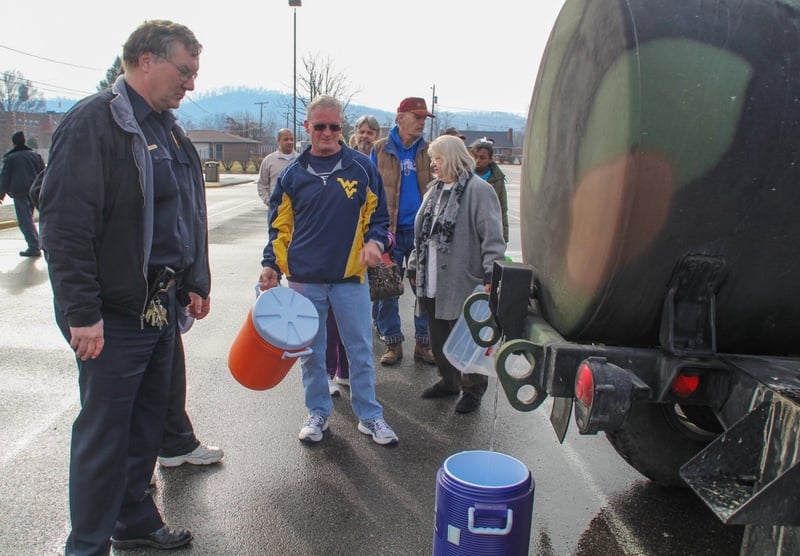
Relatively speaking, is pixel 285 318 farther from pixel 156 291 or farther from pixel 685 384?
pixel 685 384

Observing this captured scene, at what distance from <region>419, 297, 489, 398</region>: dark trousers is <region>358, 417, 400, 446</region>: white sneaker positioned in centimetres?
73

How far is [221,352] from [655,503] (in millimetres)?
3810

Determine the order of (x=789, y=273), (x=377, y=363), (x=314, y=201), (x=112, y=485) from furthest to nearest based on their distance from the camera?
(x=377, y=363) → (x=314, y=201) → (x=112, y=485) → (x=789, y=273)

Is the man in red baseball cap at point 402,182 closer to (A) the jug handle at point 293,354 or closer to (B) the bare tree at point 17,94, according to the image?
(A) the jug handle at point 293,354

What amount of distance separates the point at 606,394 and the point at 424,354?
12.4 feet

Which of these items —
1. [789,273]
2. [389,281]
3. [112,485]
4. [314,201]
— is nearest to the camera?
[789,273]

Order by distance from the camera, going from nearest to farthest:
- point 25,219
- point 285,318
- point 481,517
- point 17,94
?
point 481,517, point 285,318, point 25,219, point 17,94

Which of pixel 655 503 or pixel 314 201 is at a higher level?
pixel 314 201

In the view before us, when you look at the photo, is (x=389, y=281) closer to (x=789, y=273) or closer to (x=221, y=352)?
(x=221, y=352)

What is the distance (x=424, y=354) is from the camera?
571 cm

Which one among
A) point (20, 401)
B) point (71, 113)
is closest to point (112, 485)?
point (71, 113)

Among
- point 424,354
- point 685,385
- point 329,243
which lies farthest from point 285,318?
point 424,354

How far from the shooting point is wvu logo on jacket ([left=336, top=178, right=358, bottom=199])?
390 centimetres

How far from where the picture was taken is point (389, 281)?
4934mm
